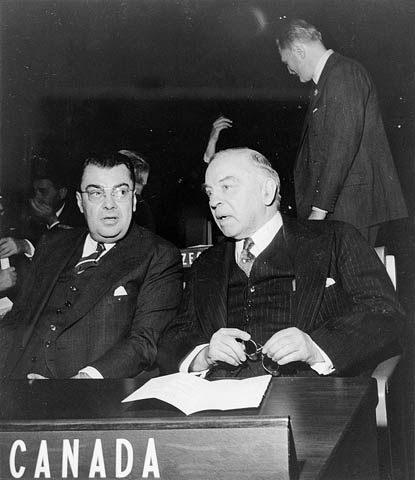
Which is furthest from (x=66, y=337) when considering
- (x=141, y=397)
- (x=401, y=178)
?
(x=401, y=178)

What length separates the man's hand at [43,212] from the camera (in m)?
4.03

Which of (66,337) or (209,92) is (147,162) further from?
(66,337)

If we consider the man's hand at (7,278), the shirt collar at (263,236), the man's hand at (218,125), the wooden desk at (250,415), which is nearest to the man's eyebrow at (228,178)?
the shirt collar at (263,236)

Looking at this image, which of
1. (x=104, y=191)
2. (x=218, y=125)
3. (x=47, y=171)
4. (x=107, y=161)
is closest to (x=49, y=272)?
(x=104, y=191)

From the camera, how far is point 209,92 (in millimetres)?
4062

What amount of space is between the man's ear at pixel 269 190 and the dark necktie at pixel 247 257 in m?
0.14

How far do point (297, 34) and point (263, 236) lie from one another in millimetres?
1248

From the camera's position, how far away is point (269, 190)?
2277mm

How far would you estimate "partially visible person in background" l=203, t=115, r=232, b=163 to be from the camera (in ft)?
13.3

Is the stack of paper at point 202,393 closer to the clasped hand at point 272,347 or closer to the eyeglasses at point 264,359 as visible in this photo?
the clasped hand at point 272,347

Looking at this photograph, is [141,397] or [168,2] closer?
[141,397]

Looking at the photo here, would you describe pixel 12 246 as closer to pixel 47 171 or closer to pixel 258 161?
pixel 47 171

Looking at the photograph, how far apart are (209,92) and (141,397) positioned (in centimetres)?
298

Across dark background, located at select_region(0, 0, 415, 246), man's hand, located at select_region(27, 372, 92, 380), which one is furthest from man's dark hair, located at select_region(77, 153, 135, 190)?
dark background, located at select_region(0, 0, 415, 246)
